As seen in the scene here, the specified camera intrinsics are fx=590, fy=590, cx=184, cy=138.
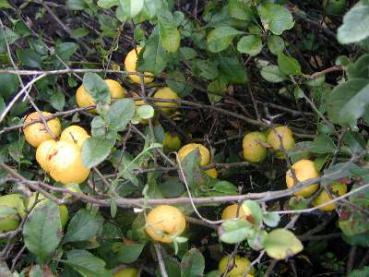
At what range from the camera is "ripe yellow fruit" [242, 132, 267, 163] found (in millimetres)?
1549

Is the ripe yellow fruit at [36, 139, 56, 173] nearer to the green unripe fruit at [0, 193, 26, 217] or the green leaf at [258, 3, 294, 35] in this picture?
the green unripe fruit at [0, 193, 26, 217]

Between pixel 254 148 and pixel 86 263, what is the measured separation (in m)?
0.58

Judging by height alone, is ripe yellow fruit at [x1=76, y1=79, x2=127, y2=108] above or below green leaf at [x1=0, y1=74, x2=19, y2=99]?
below

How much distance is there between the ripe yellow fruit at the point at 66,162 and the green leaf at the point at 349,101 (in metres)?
0.50

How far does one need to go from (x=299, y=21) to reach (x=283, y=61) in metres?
0.62

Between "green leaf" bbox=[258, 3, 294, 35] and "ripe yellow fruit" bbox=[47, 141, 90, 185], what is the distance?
54cm

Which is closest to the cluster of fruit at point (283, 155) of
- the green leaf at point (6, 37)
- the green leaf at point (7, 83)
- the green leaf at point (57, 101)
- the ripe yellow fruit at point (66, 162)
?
the ripe yellow fruit at point (66, 162)

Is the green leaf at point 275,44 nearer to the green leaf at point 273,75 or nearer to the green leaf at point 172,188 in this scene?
the green leaf at point 273,75

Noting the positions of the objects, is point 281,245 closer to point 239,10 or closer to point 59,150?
point 59,150

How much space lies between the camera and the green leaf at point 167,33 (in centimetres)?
141

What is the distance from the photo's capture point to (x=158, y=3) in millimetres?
1193

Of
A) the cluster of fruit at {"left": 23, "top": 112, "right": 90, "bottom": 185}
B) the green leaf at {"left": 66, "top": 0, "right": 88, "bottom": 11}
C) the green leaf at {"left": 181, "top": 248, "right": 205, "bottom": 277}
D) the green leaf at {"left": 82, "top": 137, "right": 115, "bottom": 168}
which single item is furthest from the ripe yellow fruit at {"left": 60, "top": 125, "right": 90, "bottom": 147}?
the green leaf at {"left": 66, "top": 0, "right": 88, "bottom": 11}

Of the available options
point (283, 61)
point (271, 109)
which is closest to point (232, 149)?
point (271, 109)

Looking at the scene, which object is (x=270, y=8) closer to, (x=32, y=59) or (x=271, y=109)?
(x=271, y=109)
